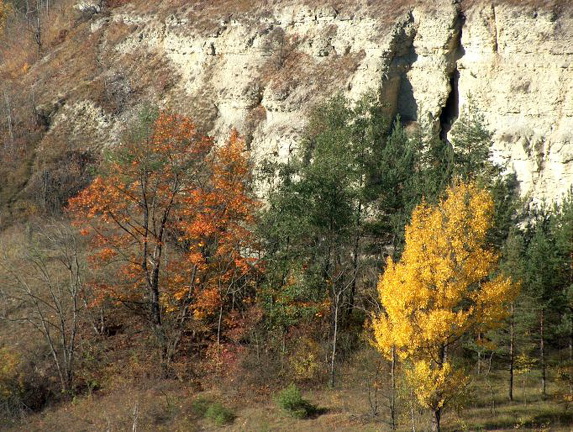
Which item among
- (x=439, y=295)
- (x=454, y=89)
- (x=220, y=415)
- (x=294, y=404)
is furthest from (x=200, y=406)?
(x=454, y=89)

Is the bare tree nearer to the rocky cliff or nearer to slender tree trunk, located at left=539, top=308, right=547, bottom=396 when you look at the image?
the rocky cliff

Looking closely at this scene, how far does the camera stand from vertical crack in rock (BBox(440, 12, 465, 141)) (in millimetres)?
33625

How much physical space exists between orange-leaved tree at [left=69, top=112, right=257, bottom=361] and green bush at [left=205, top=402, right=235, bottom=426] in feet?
13.1

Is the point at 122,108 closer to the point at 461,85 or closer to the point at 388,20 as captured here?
the point at 388,20

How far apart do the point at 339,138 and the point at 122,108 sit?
2158 cm

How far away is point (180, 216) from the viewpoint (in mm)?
28922

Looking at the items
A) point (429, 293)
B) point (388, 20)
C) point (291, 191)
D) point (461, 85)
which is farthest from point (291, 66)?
point (429, 293)

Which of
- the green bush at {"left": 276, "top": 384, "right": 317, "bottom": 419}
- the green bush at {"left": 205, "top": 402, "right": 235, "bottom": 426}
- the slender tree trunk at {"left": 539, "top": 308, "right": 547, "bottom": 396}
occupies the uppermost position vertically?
the slender tree trunk at {"left": 539, "top": 308, "right": 547, "bottom": 396}

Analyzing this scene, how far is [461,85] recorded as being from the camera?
33406 millimetres

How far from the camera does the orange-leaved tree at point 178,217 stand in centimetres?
2673

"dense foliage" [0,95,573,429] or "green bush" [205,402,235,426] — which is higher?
"dense foliage" [0,95,573,429]

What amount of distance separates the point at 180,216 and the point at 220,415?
30.8ft

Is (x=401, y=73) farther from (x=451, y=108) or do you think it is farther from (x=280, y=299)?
(x=280, y=299)

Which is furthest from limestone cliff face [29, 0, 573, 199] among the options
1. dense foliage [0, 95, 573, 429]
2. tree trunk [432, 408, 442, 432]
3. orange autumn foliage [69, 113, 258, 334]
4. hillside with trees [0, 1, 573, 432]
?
tree trunk [432, 408, 442, 432]
